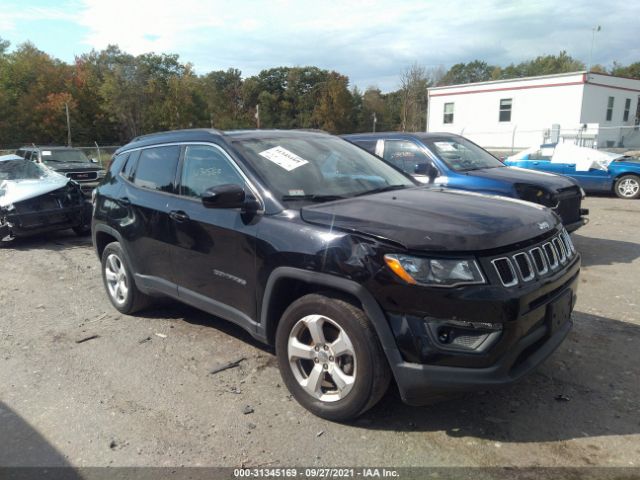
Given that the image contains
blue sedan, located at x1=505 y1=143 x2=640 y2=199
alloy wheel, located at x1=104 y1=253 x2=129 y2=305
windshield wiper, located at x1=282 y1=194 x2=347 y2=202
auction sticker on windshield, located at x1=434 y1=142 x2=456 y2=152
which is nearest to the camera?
windshield wiper, located at x1=282 y1=194 x2=347 y2=202

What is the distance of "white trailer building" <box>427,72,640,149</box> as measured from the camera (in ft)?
86.0

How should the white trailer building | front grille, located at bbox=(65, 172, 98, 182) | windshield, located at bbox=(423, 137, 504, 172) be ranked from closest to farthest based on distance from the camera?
1. windshield, located at bbox=(423, 137, 504, 172)
2. front grille, located at bbox=(65, 172, 98, 182)
3. the white trailer building

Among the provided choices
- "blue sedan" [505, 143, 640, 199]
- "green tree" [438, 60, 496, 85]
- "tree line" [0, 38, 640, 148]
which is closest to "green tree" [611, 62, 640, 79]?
"tree line" [0, 38, 640, 148]

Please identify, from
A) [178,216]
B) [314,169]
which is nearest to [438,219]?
[314,169]

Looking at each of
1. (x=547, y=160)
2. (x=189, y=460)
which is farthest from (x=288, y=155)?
(x=547, y=160)

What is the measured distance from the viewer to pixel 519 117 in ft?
93.0

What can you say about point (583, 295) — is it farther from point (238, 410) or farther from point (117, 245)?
point (117, 245)

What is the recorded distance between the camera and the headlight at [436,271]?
8.64 feet

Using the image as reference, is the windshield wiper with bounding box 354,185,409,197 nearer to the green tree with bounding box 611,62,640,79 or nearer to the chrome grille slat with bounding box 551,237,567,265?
the chrome grille slat with bounding box 551,237,567,265

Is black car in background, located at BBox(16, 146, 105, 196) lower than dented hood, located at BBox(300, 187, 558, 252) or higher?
lower

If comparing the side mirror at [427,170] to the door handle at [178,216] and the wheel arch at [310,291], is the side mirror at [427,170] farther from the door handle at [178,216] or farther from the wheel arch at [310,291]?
the wheel arch at [310,291]

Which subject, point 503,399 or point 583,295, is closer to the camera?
point 503,399

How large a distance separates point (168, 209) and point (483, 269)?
2.67 metres

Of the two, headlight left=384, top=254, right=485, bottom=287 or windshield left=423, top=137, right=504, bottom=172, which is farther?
windshield left=423, top=137, right=504, bottom=172
